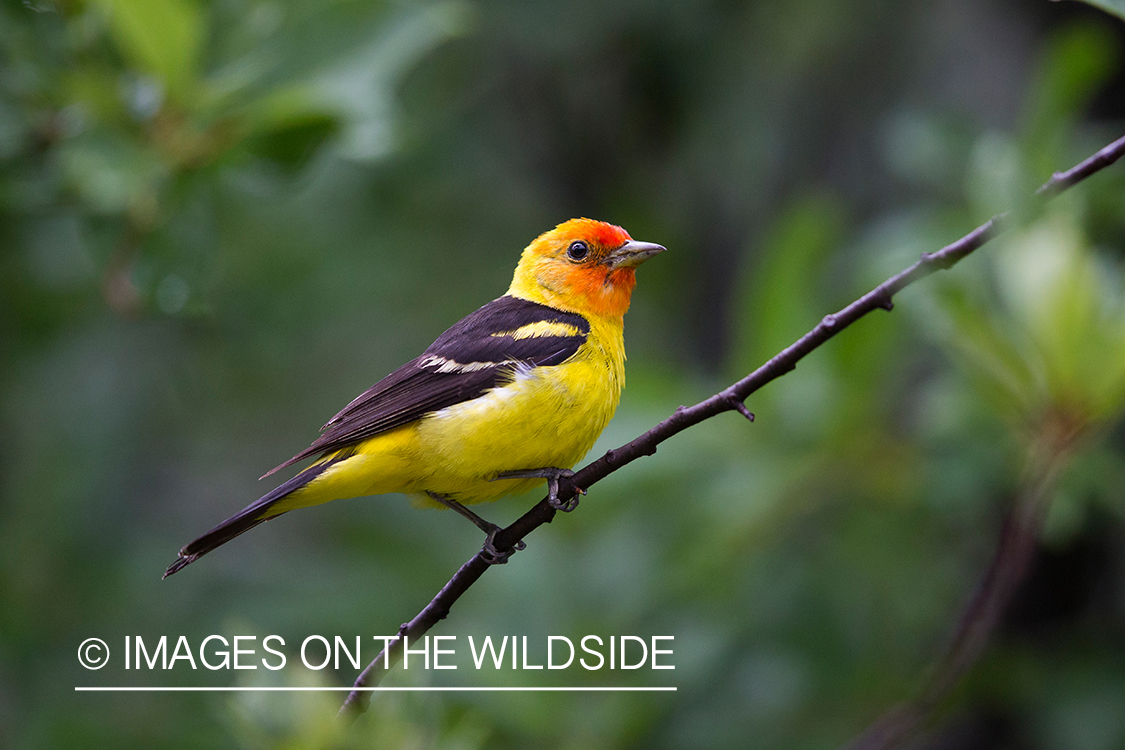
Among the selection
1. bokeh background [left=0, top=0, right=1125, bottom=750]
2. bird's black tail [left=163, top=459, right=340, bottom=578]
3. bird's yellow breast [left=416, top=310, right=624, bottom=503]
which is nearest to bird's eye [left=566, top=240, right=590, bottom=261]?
bird's yellow breast [left=416, top=310, right=624, bottom=503]

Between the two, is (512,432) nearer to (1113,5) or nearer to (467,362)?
(467,362)

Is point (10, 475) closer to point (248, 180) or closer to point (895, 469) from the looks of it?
point (248, 180)

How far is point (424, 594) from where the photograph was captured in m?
5.14

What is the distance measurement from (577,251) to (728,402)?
1207 mm

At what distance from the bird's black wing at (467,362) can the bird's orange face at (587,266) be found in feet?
0.19

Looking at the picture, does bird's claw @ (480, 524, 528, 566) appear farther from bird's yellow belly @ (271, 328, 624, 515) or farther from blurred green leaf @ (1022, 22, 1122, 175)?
blurred green leaf @ (1022, 22, 1122, 175)

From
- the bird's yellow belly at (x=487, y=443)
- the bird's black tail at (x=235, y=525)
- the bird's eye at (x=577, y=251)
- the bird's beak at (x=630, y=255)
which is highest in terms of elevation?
the bird's eye at (x=577, y=251)

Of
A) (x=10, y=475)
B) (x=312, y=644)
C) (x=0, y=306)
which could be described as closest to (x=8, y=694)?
(x=10, y=475)

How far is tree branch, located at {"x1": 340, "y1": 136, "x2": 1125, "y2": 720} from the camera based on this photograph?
1627mm

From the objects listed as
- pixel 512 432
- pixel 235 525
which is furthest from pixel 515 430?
pixel 235 525

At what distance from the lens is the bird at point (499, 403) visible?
247 centimetres

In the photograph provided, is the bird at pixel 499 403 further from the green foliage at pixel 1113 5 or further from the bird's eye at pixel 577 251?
the green foliage at pixel 1113 5

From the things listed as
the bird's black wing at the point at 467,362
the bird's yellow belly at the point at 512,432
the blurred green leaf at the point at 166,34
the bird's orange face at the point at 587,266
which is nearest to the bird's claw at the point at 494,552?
the bird's yellow belly at the point at 512,432

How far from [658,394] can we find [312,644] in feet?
8.16
